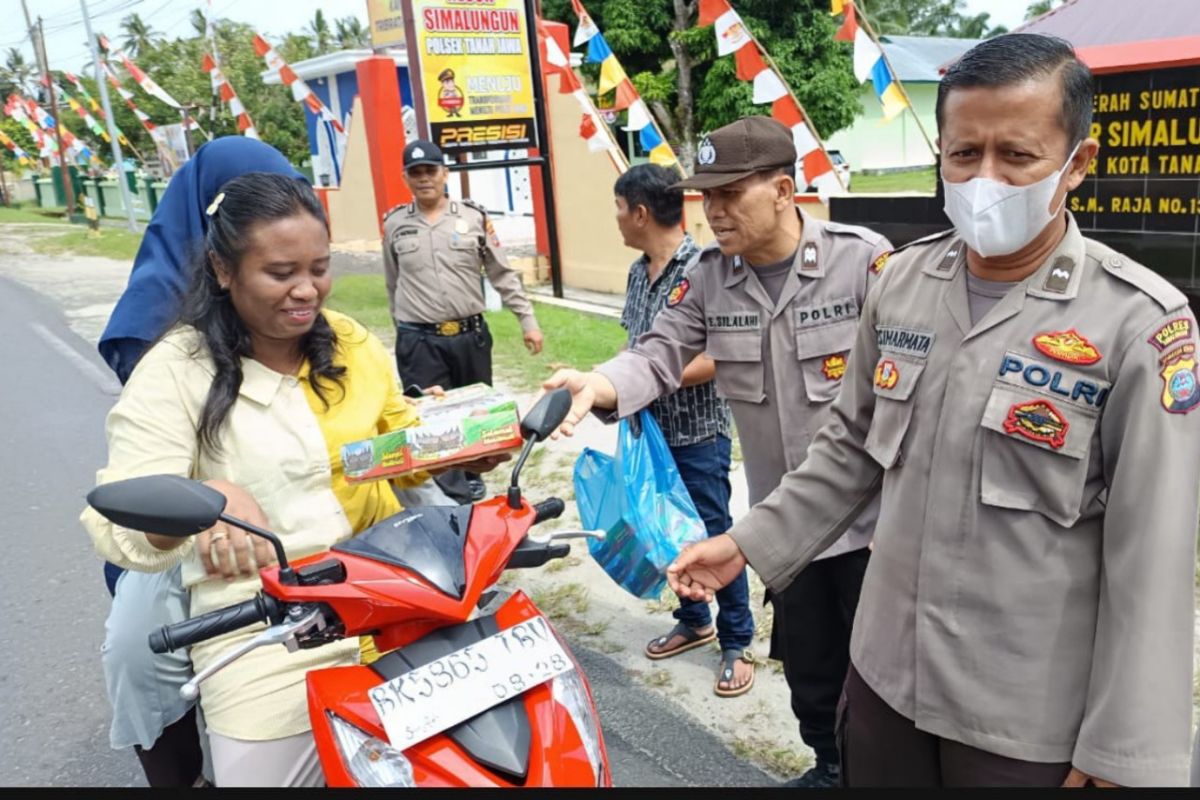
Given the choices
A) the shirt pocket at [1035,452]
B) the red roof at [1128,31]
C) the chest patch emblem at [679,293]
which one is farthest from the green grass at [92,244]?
the shirt pocket at [1035,452]

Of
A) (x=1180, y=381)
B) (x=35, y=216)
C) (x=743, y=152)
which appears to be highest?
(x=35, y=216)

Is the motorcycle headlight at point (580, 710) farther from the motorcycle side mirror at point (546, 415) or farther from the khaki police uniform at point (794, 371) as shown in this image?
the khaki police uniform at point (794, 371)

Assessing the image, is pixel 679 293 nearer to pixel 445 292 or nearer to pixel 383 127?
pixel 445 292

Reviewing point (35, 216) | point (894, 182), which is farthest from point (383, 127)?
point (35, 216)

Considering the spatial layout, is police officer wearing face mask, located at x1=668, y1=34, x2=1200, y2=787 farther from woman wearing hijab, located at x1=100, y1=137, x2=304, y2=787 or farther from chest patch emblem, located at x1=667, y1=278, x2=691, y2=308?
woman wearing hijab, located at x1=100, y1=137, x2=304, y2=787

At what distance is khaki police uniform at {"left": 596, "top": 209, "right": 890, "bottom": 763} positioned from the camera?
2494 mm

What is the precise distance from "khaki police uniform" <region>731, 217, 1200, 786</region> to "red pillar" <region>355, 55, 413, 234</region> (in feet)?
41.6

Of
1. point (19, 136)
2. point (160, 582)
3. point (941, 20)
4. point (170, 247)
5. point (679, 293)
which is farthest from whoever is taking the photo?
point (941, 20)

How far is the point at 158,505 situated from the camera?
1.38m

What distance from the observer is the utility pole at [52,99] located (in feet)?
96.9

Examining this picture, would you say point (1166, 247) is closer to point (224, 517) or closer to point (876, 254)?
point (876, 254)

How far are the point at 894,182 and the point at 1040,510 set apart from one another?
94.4ft

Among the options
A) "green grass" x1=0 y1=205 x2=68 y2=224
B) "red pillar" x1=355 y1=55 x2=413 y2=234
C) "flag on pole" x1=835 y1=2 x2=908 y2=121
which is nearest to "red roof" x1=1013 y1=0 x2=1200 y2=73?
"flag on pole" x1=835 y1=2 x2=908 y2=121

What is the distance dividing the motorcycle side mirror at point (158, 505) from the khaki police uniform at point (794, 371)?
1308 mm
